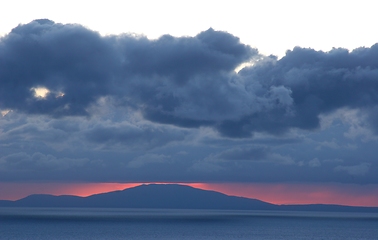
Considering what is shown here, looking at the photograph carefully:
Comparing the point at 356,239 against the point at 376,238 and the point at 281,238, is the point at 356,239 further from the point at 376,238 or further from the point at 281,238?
the point at 281,238

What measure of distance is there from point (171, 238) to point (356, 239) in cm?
6726

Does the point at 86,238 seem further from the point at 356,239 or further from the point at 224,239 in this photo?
the point at 356,239

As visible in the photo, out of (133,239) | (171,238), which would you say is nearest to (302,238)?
(171,238)

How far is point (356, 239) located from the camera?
632 feet

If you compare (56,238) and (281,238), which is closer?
(56,238)

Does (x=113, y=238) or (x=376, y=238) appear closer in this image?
(x=113, y=238)

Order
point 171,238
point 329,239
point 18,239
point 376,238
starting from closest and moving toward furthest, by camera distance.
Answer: point 18,239
point 171,238
point 329,239
point 376,238

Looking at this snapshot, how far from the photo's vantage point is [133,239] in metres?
168

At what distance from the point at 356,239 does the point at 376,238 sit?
12111 millimetres

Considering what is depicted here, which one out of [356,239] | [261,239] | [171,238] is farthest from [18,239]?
[356,239]

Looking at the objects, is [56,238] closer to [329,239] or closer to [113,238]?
[113,238]

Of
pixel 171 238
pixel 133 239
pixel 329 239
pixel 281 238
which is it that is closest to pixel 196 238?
pixel 171 238

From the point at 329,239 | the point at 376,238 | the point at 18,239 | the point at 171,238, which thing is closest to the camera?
the point at 18,239

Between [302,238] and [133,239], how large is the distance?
61491mm
